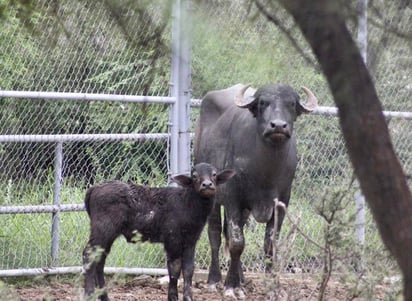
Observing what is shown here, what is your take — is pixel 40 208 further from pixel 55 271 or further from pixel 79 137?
pixel 79 137

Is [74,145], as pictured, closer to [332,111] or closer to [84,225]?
[84,225]

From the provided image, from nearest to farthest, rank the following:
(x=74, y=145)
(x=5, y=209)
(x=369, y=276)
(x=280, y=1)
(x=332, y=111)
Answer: (x=280, y=1) < (x=369, y=276) < (x=5, y=209) < (x=74, y=145) < (x=332, y=111)

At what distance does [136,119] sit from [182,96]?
584mm

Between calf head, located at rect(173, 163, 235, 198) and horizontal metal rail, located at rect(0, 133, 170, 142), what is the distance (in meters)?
1.51

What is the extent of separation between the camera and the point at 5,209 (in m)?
9.86

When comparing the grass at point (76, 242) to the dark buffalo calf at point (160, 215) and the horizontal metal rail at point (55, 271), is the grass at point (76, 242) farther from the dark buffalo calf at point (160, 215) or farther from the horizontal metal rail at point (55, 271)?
the dark buffalo calf at point (160, 215)

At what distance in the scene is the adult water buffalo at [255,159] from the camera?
9.75 m

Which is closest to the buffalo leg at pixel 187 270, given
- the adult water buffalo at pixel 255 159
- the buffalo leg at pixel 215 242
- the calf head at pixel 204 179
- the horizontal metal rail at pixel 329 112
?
the calf head at pixel 204 179

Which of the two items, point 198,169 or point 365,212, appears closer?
point 198,169

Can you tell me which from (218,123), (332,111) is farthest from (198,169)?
(332,111)

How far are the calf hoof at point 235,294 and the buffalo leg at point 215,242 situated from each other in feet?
1.63

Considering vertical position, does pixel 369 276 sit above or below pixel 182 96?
below

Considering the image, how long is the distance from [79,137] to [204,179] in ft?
6.02

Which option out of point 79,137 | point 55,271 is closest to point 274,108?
point 79,137
